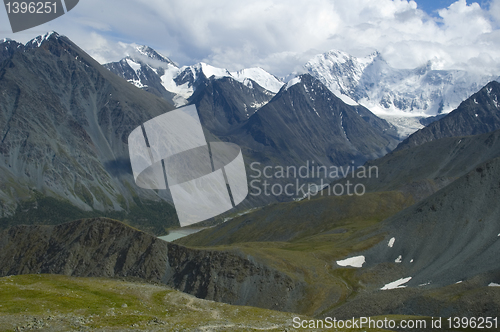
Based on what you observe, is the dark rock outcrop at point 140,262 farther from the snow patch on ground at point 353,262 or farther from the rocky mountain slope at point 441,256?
the snow patch on ground at point 353,262

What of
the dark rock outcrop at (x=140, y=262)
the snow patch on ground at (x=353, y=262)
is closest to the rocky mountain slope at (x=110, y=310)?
the dark rock outcrop at (x=140, y=262)

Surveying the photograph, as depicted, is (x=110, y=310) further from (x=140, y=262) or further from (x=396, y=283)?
(x=396, y=283)

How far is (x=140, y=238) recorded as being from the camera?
111438mm

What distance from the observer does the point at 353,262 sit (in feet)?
371

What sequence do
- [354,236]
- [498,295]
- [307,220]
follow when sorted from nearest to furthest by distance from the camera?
1. [498,295]
2. [354,236]
3. [307,220]

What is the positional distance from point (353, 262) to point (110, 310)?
74966mm

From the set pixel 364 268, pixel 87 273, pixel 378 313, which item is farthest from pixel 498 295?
pixel 87 273

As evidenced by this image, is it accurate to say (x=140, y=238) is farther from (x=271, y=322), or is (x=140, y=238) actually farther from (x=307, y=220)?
(x=307, y=220)

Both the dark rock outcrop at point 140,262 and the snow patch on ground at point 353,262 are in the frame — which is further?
the snow patch on ground at point 353,262

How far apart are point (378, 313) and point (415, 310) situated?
586cm

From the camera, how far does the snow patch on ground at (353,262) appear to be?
4432 inches

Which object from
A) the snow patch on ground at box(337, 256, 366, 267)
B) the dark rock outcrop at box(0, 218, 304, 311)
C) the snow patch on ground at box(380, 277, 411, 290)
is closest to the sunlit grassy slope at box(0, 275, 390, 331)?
the dark rock outcrop at box(0, 218, 304, 311)

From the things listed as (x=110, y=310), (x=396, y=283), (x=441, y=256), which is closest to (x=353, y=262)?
(x=396, y=283)

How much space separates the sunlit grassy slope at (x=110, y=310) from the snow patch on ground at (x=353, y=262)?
5473 centimetres
